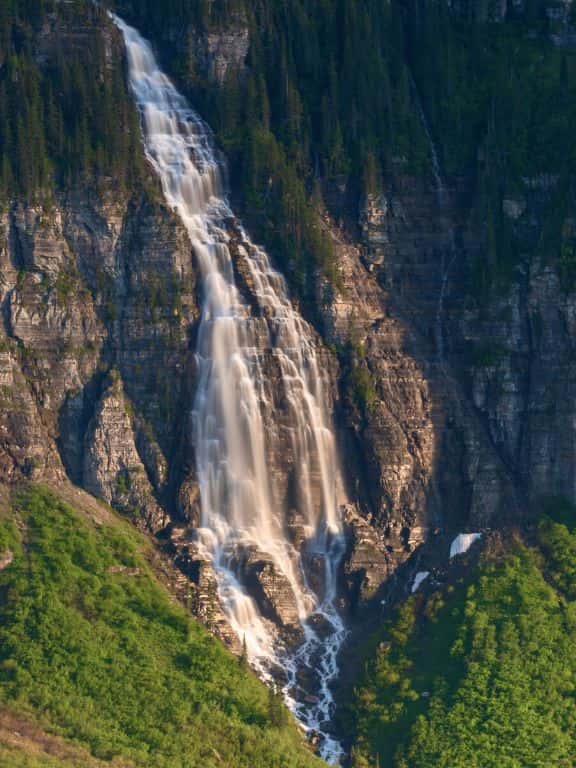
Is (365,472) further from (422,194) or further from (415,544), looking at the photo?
(422,194)

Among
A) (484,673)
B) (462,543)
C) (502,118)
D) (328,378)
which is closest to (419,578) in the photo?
(462,543)

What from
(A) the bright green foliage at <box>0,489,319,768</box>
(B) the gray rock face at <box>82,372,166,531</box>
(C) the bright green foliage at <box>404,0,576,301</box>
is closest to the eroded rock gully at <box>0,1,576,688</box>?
(B) the gray rock face at <box>82,372,166,531</box>

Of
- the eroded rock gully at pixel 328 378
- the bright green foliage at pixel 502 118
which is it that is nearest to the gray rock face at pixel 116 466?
the eroded rock gully at pixel 328 378

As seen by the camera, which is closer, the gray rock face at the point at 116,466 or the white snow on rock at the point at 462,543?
the gray rock face at the point at 116,466

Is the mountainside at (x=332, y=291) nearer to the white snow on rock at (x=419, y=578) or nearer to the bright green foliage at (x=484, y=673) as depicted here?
the bright green foliage at (x=484, y=673)

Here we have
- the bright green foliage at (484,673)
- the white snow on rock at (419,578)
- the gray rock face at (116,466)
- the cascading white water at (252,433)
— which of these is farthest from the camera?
the gray rock face at (116,466)

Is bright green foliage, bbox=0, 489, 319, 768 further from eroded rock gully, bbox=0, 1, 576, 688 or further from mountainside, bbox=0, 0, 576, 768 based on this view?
eroded rock gully, bbox=0, 1, 576, 688
